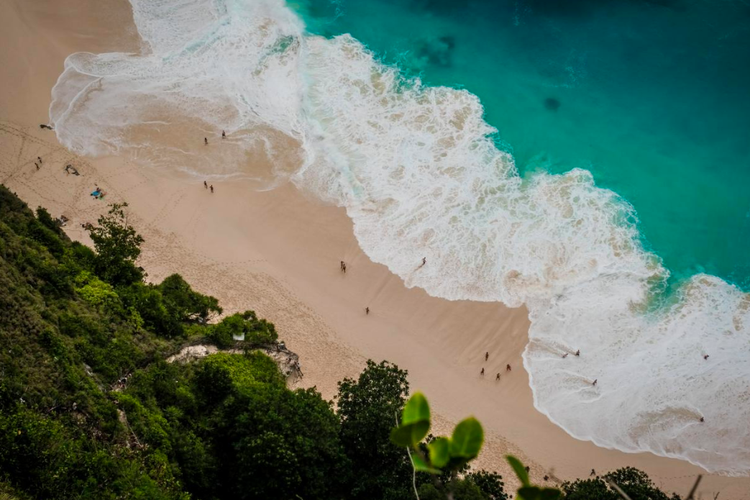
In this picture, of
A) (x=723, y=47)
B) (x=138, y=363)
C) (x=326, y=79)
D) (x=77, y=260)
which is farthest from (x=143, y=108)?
(x=723, y=47)

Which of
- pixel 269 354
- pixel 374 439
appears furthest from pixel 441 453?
pixel 269 354

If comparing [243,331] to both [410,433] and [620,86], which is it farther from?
[620,86]

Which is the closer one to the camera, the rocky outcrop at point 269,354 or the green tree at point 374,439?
the green tree at point 374,439

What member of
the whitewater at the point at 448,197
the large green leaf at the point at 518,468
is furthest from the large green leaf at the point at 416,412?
the whitewater at the point at 448,197

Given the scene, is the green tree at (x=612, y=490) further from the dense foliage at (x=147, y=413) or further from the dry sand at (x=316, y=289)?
the dry sand at (x=316, y=289)

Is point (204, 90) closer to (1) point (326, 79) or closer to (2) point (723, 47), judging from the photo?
(1) point (326, 79)

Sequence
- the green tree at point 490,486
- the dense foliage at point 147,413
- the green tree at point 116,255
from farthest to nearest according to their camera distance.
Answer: the green tree at point 116,255, the green tree at point 490,486, the dense foliage at point 147,413

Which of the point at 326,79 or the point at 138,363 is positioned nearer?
the point at 138,363
